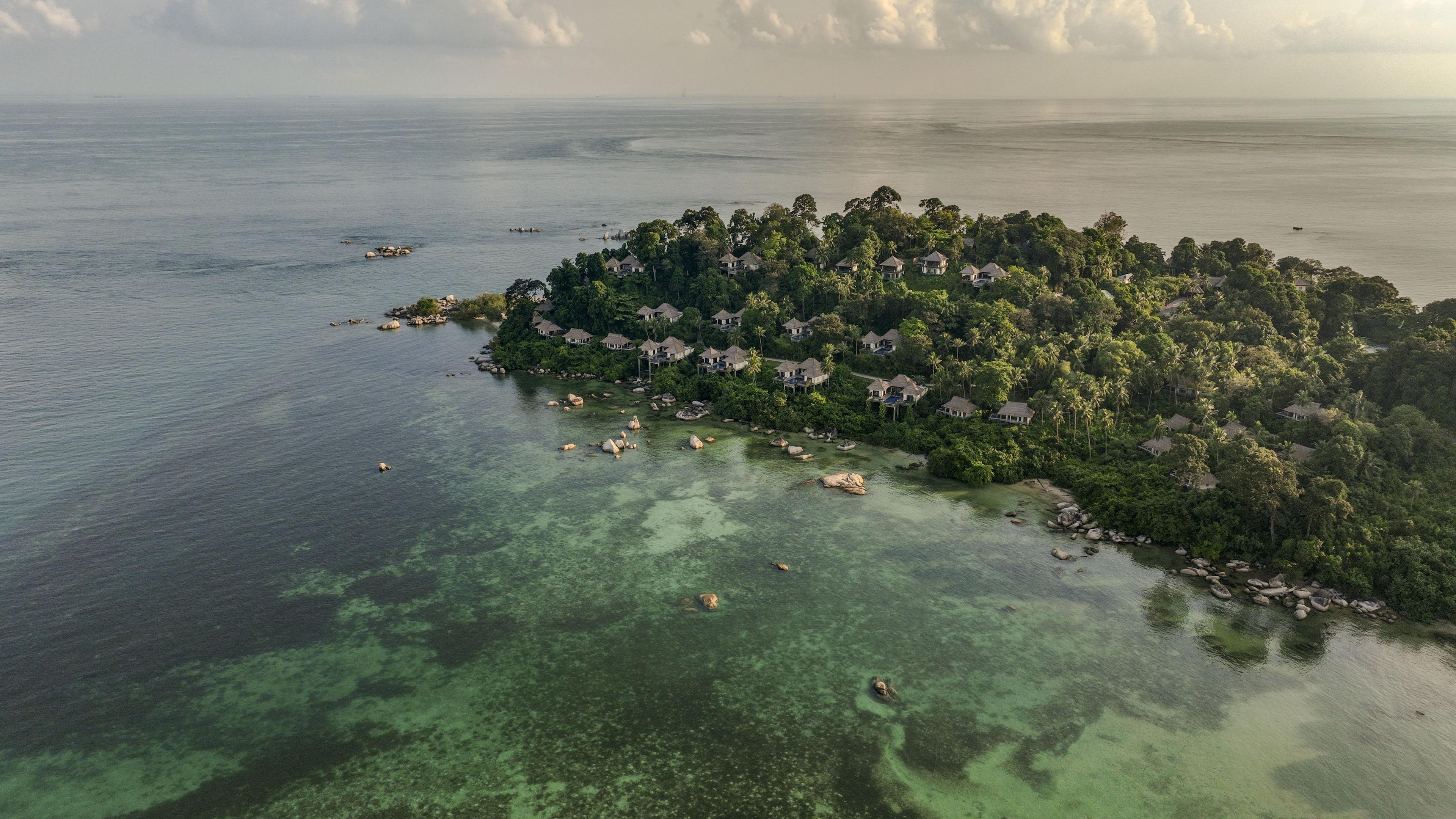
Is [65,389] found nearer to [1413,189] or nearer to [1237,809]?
[1237,809]

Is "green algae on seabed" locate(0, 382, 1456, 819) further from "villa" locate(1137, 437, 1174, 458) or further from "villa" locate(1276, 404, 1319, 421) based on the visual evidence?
"villa" locate(1276, 404, 1319, 421)

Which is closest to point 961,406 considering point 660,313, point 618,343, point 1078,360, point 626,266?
point 1078,360

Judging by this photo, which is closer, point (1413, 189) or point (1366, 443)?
point (1366, 443)

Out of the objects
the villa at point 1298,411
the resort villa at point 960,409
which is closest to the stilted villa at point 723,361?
the resort villa at point 960,409

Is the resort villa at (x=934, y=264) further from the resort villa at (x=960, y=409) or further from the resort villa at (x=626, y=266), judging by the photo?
the resort villa at (x=626, y=266)

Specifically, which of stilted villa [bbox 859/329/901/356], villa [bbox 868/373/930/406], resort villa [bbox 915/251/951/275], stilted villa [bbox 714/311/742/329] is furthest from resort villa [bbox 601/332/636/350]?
resort villa [bbox 915/251/951/275]

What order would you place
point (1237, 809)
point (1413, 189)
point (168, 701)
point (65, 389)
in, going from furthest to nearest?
1. point (1413, 189)
2. point (65, 389)
3. point (168, 701)
4. point (1237, 809)

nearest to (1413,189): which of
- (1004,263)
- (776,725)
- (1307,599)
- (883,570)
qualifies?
(1004,263)
